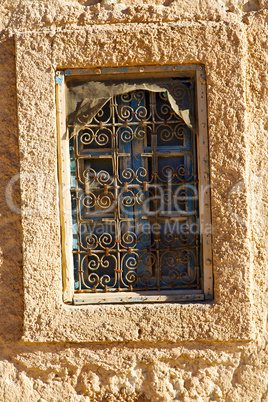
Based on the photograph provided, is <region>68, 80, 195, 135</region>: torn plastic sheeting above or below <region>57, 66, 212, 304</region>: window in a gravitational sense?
above

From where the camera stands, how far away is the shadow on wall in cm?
226

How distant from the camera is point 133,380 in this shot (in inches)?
86.8

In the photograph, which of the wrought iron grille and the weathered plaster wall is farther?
the wrought iron grille

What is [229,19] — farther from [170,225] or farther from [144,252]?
[144,252]

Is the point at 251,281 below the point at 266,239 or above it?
below

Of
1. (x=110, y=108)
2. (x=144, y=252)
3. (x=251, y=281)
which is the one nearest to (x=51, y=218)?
(x=144, y=252)

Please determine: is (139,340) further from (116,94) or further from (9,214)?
(116,94)

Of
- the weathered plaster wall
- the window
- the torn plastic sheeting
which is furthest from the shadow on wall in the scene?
the torn plastic sheeting

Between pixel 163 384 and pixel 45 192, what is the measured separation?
1395mm

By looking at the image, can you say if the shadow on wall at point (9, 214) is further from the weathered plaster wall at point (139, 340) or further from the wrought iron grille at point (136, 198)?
the wrought iron grille at point (136, 198)

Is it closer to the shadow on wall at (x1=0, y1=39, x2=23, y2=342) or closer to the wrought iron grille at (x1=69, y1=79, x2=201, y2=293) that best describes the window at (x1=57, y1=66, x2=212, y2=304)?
the wrought iron grille at (x1=69, y1=79, x2=201, y2=293)

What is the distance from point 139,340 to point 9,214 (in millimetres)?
1139

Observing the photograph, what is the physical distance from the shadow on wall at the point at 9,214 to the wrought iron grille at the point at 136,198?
36 cm

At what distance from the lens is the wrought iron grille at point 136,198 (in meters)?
2.32
